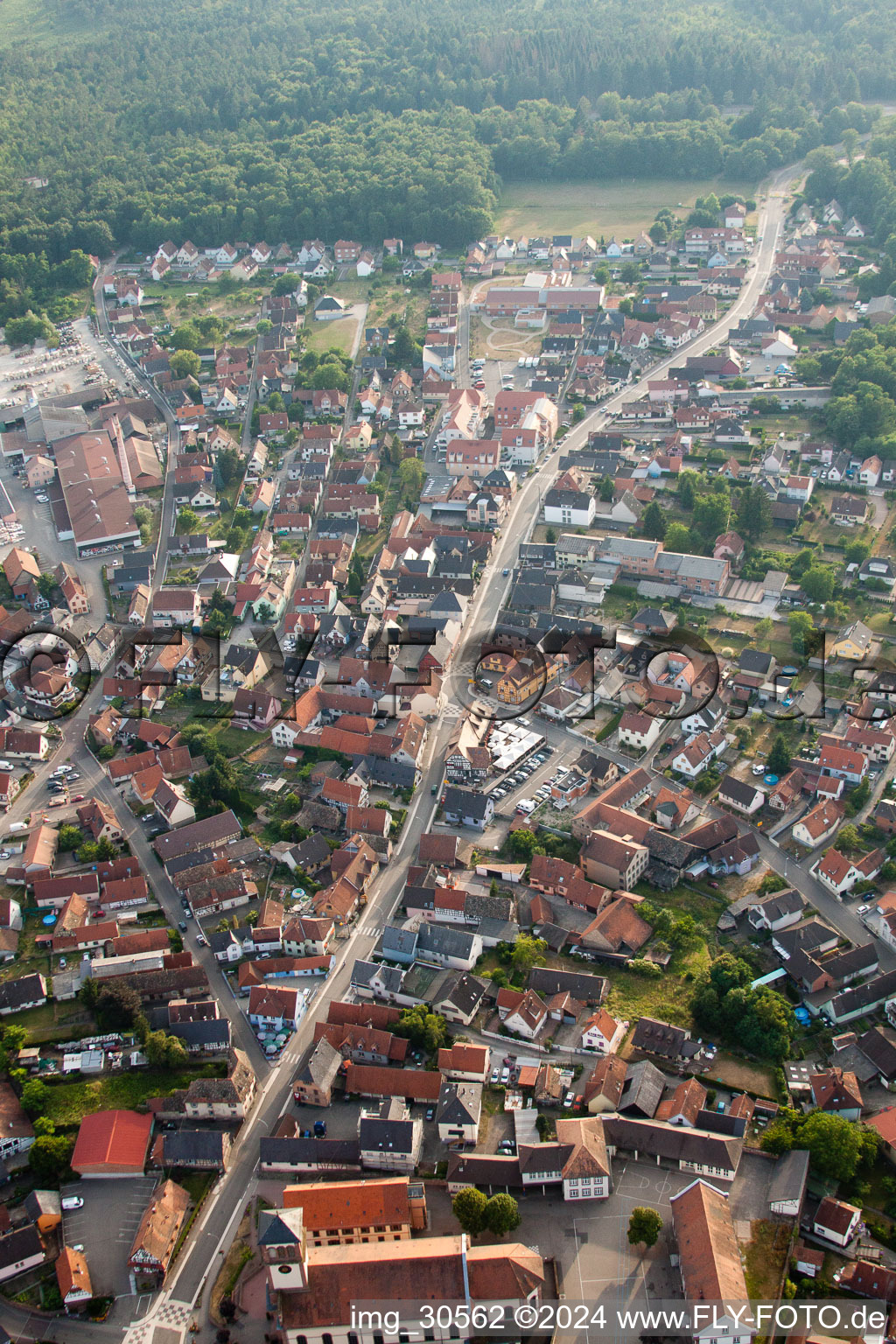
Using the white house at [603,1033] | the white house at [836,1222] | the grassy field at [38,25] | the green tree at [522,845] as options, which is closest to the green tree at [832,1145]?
the white house at [836,1222]

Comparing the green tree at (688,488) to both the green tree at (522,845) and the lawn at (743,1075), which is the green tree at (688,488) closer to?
the green tree at (522,845)

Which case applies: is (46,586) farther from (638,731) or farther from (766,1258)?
(766,1258)

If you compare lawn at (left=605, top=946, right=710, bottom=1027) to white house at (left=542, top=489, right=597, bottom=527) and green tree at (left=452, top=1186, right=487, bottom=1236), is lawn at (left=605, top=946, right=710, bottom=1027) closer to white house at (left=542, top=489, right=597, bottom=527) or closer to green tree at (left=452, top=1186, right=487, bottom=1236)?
green tree at (left=452, top=1186, right=487, bottom=1236)

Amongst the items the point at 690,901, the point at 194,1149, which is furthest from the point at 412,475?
the point at 194,1149

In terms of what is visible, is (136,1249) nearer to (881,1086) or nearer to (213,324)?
(881,1086)

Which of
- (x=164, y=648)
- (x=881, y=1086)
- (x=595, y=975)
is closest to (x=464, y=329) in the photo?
(x=164, y=648)

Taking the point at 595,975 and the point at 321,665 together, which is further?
the point at 321,665
